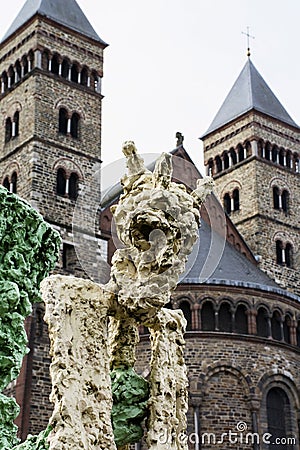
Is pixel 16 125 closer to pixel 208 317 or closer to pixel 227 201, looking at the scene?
pixel 208 317

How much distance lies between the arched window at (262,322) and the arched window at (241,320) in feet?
1.42

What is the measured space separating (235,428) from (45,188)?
9.34 meters

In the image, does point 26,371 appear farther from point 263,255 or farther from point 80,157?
point 263,255

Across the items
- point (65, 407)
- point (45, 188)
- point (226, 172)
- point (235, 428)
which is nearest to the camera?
point (65, 407)

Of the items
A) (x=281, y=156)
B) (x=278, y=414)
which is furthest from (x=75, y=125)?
(x=278, y=414)

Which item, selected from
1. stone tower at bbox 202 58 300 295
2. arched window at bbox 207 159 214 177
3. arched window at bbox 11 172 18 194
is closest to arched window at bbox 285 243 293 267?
stone tower at bbox 202 58 300 295

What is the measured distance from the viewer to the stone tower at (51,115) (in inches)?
1003

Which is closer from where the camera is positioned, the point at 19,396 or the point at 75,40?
the point at 19,396

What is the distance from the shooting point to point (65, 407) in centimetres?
267

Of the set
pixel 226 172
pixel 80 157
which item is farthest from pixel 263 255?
pixel 80 157

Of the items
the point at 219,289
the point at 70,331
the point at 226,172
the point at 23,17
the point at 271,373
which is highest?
the point at 23,17

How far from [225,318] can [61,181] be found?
7143 millimetres

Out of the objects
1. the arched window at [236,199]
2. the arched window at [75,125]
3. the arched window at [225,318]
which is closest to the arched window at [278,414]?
the arched window at [225,318]

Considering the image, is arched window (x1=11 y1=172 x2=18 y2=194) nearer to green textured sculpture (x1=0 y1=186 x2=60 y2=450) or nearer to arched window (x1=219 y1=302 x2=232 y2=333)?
arched window (x1=219 y1=302 x2=232 y2=333)
